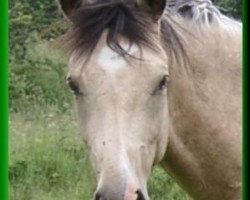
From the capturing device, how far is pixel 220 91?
1.69m

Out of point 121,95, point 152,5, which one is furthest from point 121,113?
point 152,5

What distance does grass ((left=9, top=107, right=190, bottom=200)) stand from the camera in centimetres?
340

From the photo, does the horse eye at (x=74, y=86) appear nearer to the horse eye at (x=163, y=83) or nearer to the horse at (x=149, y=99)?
the horse at (x=149, y=99)

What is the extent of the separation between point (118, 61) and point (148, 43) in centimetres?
11

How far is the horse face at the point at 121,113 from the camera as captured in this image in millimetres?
1234

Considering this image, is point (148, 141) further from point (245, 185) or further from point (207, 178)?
point (245, 185)

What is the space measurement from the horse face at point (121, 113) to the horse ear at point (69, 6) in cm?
14

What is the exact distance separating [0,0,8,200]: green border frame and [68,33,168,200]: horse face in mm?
380

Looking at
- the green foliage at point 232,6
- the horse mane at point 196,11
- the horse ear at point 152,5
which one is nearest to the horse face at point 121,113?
the horse ear at point 152,5

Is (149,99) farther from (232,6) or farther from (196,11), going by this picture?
(232,6)

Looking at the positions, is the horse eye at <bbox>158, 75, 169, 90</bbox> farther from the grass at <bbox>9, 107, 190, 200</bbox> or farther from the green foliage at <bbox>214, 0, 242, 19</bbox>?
the grass at <bbox>9, 107, 190, 200</bbox>

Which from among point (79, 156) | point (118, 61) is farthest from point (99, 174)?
point (79, 156)

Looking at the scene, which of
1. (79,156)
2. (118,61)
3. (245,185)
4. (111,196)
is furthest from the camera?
(79,156)

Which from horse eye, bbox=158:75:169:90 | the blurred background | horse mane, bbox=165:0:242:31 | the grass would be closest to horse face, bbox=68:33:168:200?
horse eye, bbox=158:75:169:90
